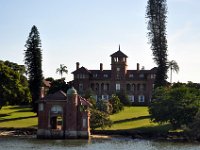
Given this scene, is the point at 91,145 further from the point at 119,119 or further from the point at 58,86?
the point at 58,86

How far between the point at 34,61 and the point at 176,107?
33011 millimetres

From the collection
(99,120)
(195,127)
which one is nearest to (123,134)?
(99,120)

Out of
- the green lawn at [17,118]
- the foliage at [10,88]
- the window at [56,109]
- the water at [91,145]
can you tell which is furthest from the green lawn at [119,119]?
the water at [91,145]

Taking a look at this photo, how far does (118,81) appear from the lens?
119 metres

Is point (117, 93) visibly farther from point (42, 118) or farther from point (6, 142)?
point (6, 142)

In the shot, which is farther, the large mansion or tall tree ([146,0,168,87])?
the large mansion

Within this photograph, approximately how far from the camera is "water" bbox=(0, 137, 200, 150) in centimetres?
5944

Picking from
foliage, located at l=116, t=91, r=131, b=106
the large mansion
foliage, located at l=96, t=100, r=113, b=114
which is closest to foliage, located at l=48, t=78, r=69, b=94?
the large mansion

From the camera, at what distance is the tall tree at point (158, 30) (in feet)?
328

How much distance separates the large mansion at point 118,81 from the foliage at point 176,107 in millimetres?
34943

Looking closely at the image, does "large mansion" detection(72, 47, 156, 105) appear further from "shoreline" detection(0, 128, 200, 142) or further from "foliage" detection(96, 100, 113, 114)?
"shoreline" detection(0, 128, 200, 142)

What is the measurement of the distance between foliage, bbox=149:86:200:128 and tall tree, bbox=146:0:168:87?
58.3 ft

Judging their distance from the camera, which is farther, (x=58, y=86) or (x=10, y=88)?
(x=58, y=86)

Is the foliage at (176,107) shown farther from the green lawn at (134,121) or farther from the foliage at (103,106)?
the foliage at (103,106)
